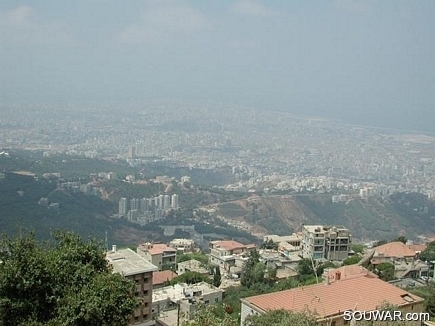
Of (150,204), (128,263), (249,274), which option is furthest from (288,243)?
(150,204)

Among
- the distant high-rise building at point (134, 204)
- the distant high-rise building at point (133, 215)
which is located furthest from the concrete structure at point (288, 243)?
the distant high-rise building at point (134, 204)

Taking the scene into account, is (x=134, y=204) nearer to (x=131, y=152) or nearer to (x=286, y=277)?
(x=286, y=277)

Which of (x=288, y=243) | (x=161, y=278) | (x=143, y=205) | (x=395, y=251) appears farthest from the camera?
(x=143, y=205)

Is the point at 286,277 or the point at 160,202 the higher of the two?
the point at 286,277

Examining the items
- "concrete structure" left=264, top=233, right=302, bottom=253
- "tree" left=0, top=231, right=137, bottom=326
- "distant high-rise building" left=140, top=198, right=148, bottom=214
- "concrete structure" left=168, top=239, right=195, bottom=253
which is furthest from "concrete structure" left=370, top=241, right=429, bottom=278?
"distant high-rise building" left=140, top=198, right=148, bottom=214

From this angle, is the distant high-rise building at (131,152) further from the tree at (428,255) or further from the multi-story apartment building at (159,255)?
the tree at (428,255)

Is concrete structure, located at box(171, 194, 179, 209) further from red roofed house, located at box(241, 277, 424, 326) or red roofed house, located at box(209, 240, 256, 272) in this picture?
red roofed house, located at box(241, 277, 424, 326)
